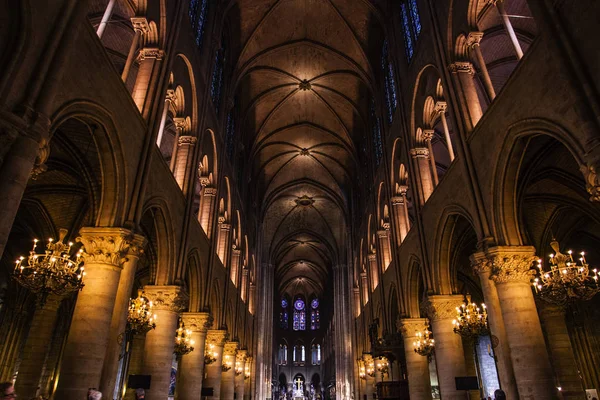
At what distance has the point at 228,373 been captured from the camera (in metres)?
23.4

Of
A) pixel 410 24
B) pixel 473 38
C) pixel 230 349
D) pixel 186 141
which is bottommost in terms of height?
pixel 230 349

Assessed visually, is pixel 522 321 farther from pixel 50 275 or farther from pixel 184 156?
pixel 184 156

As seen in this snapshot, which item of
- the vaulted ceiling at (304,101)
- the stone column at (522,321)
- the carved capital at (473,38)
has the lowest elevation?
the stone column at (522,321)

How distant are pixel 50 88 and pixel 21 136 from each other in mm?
955

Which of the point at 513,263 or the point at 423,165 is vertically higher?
the point at 423,165

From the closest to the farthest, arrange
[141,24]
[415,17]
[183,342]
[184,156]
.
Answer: [141,24] → [183,342] → [184,156] → [415,17]

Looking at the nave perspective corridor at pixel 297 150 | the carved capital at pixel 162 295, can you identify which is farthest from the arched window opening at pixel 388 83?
the carved capital at pixel 162 295

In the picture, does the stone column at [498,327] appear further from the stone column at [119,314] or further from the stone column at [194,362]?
the stone column at [194,362]

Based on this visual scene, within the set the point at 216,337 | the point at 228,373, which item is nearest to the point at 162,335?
the point at 216,337

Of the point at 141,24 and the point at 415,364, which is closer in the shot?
the point at 141,24

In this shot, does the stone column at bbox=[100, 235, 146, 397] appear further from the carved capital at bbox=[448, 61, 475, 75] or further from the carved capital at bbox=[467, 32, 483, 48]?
the carved capital at bbox=[467, 32, 483, 48]

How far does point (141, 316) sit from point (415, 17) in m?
14.4

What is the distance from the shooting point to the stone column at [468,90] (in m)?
11.6

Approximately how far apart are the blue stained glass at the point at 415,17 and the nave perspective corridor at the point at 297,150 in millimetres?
310
